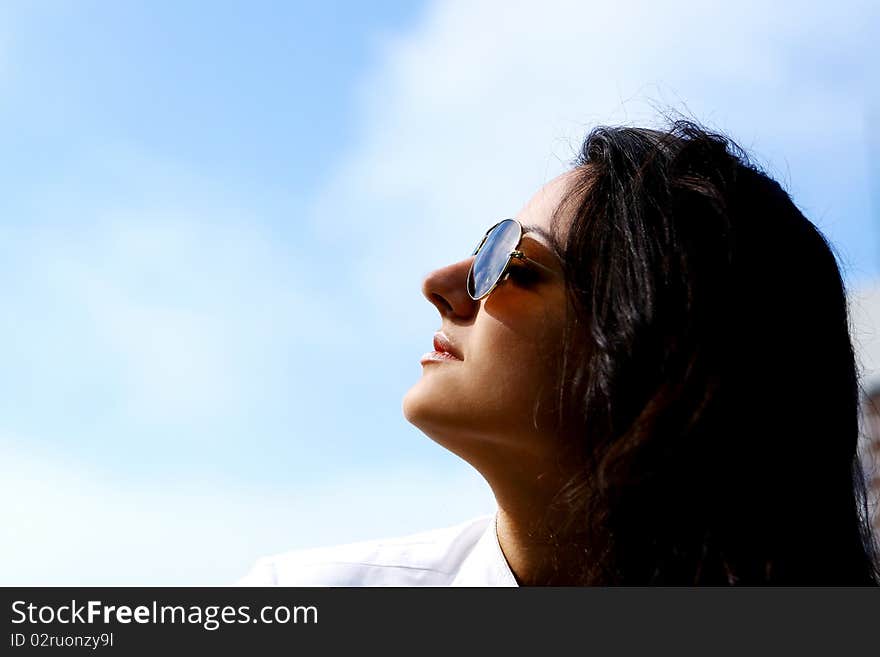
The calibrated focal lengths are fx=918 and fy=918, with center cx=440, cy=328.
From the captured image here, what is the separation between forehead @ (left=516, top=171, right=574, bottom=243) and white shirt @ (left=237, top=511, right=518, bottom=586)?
2.55 ft

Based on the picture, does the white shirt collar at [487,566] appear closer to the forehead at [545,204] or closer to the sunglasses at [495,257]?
the sunglasses at [495,257]

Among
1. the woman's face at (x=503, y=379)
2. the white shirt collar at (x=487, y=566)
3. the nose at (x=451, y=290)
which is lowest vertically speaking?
the white shirt collar at (x=487, y=566)

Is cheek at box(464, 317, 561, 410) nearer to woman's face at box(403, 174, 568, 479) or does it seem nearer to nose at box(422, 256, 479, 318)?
woman's face at box(403, 174, 568, 479)

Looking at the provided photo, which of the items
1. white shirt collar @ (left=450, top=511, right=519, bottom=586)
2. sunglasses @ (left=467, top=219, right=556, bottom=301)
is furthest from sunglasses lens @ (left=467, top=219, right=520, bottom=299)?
white shirt collar @ (left=450, top=511, right=519, bottom=586)

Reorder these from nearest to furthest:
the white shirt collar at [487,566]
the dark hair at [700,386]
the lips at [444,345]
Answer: the dark hair at [700,386], the lips at [444,345], the white shirt collar at [487,566]

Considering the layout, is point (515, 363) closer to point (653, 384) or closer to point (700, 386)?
point (653, 384)

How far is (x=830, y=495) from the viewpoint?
2.16 meters

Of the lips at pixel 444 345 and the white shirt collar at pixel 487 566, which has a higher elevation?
the lips at pixel 444 345

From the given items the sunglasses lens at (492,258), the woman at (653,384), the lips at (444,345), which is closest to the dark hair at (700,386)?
the woman at (653,384)

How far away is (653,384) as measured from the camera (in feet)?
6.66

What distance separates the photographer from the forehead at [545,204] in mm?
2197

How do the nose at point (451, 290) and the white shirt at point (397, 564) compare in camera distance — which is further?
the white shirt at point (397, 564)

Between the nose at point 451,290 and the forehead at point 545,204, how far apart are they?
176 mm
